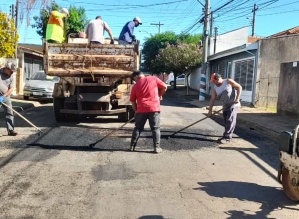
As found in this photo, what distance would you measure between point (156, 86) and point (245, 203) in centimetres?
330

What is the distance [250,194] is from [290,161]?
791mm

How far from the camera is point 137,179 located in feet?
17.4

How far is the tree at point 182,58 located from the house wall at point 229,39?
1.63m

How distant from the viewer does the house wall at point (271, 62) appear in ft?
53.3

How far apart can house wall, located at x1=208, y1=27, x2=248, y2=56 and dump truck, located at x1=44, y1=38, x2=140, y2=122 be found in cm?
2391

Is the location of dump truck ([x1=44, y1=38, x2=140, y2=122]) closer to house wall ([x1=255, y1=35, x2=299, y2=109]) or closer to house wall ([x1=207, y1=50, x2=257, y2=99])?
house wall ([x1=255, y1=35, x2=299, y2=109])

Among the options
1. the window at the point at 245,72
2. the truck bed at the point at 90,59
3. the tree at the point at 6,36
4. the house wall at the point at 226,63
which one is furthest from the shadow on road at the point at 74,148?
the window at the point at 245,72

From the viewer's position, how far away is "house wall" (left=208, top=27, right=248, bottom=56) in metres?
32.9

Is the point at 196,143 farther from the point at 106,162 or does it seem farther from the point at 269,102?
the point at 269,102

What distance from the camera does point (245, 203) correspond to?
4453mm

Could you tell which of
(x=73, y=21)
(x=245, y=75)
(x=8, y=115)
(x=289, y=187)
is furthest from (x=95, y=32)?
(x=73, y=21)

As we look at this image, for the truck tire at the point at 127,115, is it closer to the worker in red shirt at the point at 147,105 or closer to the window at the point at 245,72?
the worker in red shirt at the point at 147,105

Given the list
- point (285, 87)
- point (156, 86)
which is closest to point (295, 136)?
point (156, 86)

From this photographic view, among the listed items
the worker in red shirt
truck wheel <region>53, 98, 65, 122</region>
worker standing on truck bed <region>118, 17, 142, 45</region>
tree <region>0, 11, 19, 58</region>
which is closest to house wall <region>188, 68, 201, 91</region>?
tree <region>0, 11, 19, 58</region>
